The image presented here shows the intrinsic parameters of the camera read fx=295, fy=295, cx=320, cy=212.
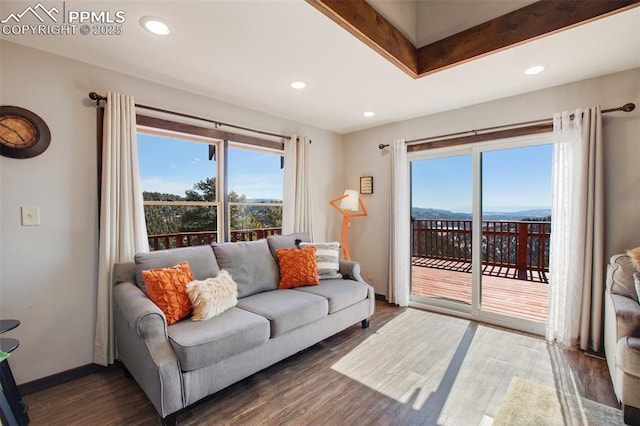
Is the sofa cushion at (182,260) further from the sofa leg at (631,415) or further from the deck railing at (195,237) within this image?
the sofa leg at (631,415)

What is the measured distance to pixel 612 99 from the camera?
2568mm

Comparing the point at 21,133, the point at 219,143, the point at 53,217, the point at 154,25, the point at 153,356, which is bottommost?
the point at 153,356

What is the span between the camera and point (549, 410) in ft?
6.18

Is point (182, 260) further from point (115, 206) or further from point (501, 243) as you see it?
point (501, 243)

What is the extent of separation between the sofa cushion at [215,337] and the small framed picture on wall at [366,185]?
2.62m

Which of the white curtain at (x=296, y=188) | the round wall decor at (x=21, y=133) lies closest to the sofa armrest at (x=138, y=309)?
the round wall decor at (x=21, y=133)

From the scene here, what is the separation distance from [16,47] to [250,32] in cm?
164

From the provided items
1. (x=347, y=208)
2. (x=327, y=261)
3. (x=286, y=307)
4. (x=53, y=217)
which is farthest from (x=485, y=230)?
(x=53, y=217)

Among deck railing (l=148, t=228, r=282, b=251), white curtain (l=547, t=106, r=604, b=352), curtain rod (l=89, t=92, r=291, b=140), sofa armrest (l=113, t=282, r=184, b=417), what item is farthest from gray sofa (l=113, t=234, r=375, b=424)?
white curtain (l=547, t=106, r=604, b=352)

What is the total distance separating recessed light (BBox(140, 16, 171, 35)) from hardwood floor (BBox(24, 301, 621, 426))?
2.43m

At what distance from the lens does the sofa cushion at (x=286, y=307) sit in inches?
89.6

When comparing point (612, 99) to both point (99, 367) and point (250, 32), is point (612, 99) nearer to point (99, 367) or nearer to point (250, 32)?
point (250, 32)

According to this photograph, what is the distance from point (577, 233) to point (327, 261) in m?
2.35

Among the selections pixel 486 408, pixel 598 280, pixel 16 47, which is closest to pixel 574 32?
pixel 598 280
